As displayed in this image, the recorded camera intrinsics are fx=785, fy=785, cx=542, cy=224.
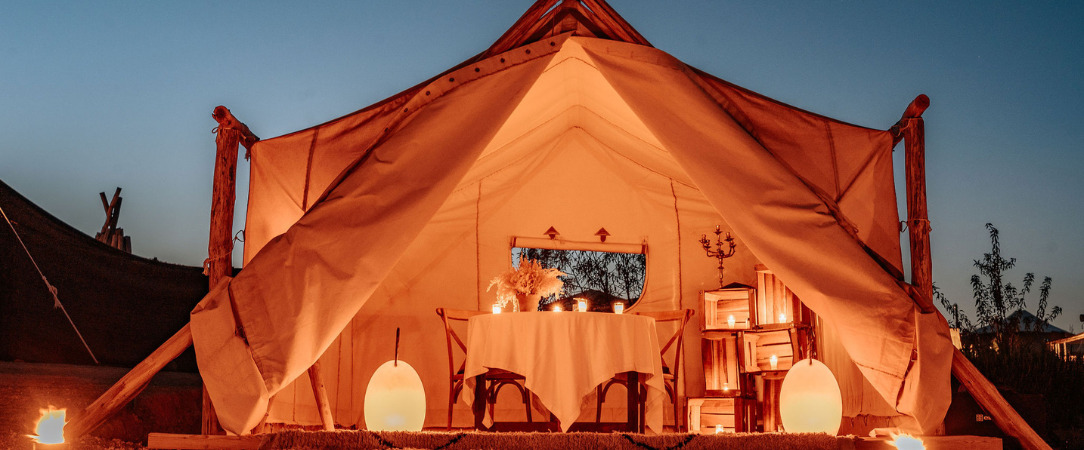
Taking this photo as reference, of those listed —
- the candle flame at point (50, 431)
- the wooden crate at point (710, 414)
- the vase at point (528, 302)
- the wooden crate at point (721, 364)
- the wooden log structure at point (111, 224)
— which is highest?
the wooden log structure at point (111, 224)

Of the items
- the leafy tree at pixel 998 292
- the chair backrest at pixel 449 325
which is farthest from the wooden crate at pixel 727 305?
the leafy tree at pixel 998 292

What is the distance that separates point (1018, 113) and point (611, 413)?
1034cm

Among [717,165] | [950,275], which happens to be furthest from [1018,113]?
[717,165]

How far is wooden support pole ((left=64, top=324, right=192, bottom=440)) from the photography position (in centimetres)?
329

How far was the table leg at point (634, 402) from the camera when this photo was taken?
Result: 4184mm

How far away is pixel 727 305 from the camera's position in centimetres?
578

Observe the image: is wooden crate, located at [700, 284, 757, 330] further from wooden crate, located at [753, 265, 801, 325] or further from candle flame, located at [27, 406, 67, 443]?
candle flame, located at [27, 406, 67, 443]

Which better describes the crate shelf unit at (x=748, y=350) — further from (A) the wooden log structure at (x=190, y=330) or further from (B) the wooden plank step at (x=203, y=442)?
(B) the wooden plank step at (x=203, y=442)

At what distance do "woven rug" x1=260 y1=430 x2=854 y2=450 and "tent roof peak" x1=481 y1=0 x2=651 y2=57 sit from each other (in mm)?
1868

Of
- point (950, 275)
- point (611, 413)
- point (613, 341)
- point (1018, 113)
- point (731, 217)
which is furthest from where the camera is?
point (1018, 113)

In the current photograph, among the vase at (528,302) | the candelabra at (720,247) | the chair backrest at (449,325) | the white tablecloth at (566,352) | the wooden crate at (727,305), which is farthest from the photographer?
the candelabra at (720,247)

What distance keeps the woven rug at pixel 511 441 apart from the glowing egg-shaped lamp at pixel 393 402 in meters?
0.65

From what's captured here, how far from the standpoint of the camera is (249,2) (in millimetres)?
8539

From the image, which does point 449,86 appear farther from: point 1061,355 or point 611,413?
point 1061,355
